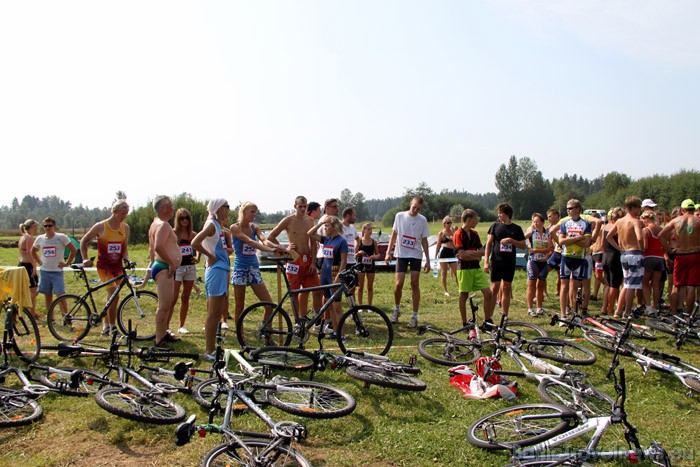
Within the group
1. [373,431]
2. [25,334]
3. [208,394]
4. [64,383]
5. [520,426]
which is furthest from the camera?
[25,334]

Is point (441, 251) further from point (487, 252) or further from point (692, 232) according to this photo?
point (692, 232)

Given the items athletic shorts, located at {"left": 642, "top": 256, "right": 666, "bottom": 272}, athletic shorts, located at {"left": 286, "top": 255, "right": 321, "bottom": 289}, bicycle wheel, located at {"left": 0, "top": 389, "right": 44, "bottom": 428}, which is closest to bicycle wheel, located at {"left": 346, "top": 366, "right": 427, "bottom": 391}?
athletic shorts, located at {"left": 286, "top": 255, "right": 321, "bottom": 289}

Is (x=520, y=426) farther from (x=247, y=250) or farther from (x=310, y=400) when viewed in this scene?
(x=247, y=250)

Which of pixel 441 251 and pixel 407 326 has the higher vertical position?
pixel 441 251

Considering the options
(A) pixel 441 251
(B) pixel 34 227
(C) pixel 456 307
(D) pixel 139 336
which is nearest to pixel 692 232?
(C) pixel 456 307

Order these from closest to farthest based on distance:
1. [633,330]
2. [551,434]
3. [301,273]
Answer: [551,434] < [633,330] < [301,273]

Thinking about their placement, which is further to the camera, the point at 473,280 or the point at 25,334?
the point at 473,280

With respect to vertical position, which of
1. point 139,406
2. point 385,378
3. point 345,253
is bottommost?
point 139,406

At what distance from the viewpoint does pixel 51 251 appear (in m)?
8.63

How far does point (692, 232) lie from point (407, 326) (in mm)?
5030

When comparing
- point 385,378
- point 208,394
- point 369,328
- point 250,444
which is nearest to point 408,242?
point 369,328

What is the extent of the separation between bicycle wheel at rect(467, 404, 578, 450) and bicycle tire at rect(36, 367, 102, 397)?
11.6 ft

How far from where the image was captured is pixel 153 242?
21.0ft

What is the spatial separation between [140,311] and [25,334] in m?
1.75
